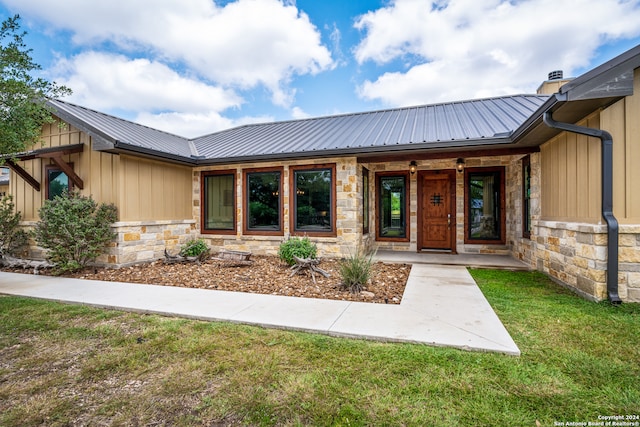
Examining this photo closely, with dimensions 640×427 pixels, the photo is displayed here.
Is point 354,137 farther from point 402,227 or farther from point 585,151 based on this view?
point 585,151

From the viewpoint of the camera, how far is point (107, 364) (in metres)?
2.48

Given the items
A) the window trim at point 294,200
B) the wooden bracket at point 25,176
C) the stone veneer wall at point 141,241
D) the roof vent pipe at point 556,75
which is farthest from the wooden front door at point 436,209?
the wooden bracket at point 25,176

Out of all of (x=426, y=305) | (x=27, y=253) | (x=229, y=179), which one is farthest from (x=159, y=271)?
(x=426, y=305)

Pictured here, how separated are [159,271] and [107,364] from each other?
3.91 m

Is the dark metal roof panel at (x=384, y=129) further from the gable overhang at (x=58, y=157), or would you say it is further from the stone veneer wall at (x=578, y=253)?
the gable overhang at (x=58, y=157)

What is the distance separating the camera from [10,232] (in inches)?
288

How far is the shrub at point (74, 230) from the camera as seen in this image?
582 centimetres

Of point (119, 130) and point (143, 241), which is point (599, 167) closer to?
point (143, 241)

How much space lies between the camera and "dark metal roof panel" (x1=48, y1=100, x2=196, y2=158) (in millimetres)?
6047

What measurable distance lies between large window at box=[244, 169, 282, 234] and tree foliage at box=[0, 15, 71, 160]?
162 inches

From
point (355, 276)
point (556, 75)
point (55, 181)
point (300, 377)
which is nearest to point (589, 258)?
point (355, 276)

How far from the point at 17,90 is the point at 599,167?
8.06m

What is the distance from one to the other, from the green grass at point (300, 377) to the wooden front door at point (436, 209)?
4.96 metres

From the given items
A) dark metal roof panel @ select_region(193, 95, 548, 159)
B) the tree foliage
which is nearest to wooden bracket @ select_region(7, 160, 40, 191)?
the tree foliage
